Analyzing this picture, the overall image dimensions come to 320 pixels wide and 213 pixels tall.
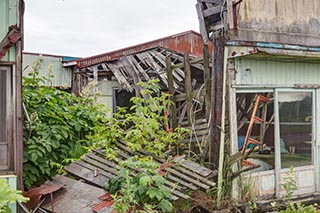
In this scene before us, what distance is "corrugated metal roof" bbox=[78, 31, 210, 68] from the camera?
12836mm

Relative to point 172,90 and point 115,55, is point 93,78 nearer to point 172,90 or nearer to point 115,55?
point 115,55

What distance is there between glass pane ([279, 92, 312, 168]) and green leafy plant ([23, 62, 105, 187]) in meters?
3.19

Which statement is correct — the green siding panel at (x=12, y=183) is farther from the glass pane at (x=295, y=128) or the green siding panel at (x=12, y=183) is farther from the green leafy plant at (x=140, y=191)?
the glass pane at (x=295, y=128)

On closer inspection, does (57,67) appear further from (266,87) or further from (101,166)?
(266,87)

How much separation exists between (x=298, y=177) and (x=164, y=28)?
1492 centimetres

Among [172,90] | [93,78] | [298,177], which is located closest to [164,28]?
[93,78]

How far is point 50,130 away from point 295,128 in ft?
13.9

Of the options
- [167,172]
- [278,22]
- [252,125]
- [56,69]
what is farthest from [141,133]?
[56,69]

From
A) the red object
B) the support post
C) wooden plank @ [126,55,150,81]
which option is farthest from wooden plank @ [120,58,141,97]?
the red object

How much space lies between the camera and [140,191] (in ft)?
15.5

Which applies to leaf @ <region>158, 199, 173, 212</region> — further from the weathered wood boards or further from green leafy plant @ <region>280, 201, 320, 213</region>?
green leafy plant @ <region>280, 201, 320, 213</region>

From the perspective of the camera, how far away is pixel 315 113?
6.94 metres

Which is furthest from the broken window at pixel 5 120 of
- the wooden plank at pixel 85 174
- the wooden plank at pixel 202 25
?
the wooden plank at pixel 202 25

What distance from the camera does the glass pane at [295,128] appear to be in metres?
6.54
